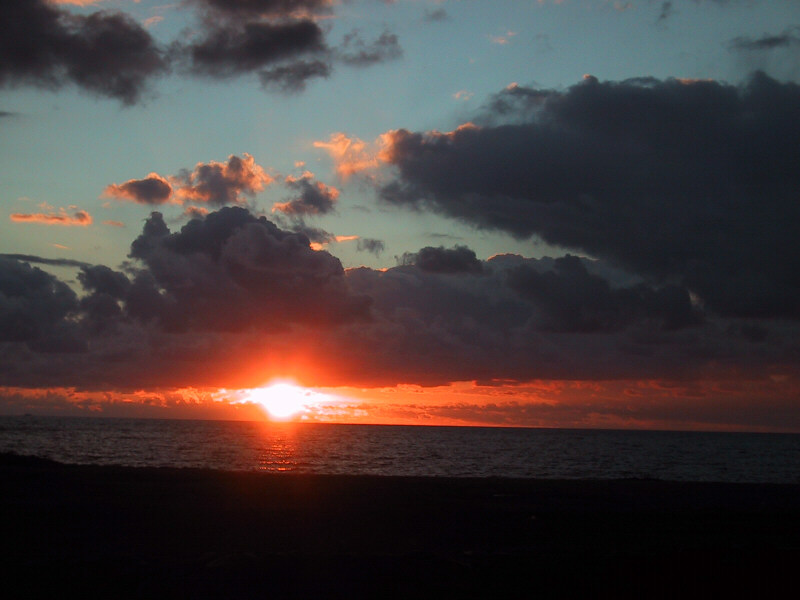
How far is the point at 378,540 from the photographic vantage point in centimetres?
1867

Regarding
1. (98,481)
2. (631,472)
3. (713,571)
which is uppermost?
(713,571)

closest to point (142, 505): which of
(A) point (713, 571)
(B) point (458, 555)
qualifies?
(B) point (458, 555)

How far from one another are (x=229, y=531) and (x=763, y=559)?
46.4 ft

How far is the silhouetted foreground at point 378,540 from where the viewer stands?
44.0 ft

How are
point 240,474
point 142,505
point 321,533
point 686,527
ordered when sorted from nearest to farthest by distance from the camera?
point 321,533
point 686,527
point 142,505
point 240,474

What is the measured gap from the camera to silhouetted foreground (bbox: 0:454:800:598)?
44.0ft

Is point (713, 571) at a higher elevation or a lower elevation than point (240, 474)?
higher

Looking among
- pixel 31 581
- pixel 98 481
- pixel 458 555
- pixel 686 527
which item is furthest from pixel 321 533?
pixel 98 481

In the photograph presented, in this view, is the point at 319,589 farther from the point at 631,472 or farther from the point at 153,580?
the point at 631,472

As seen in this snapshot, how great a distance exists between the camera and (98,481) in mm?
32156

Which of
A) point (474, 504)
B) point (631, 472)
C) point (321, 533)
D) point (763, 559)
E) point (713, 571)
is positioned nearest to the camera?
point (713, 571)

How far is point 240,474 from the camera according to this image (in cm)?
3853

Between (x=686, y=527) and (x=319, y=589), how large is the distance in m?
14.6

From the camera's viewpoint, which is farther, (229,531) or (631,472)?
(631,472)
